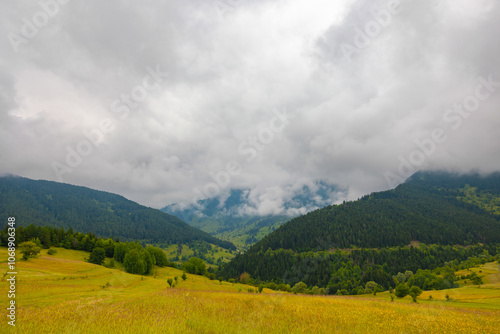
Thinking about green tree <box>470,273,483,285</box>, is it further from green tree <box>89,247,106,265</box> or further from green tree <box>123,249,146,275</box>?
green tree <box>89,247,106,265</box>

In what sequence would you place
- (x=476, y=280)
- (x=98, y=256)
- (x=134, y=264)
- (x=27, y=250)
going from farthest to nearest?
(x=476, y=280) → (x=98, y=256) → (x=134, y=264) → (x=27, y=250)

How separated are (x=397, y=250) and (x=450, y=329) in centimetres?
23139

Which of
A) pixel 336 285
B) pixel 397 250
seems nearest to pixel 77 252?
pixel 336 285

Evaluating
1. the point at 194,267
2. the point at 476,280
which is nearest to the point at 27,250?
the point at 194,267

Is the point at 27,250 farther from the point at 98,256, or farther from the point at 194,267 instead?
the point at 194,267

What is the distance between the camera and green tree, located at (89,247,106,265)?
96.2 metres

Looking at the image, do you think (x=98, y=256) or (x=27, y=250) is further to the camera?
(x=98, y=256)

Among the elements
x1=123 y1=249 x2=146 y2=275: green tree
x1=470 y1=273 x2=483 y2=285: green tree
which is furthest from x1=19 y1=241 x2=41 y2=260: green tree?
x1=470 y1=273 x2=483 y2=285: green tree

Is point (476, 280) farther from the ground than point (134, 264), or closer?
farther from the ground

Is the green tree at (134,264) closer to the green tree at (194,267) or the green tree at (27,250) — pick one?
the green tree at (27,250)

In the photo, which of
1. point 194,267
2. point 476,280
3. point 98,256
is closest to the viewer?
point 98,256

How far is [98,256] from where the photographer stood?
97562 mm

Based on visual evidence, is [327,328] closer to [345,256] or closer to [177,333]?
[177,333]

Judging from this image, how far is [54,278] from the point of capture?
45812 millimetres
